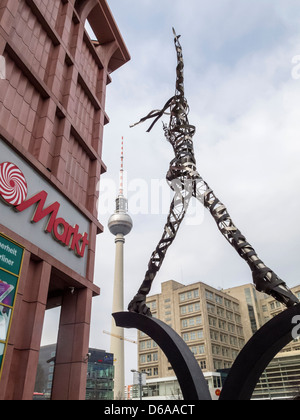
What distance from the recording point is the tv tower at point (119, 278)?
63.9 metres

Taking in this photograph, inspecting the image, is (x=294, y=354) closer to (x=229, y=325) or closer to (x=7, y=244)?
(x=229, y=325)

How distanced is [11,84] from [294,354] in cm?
5978

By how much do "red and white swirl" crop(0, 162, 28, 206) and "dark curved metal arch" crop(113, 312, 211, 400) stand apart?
17.5 ft

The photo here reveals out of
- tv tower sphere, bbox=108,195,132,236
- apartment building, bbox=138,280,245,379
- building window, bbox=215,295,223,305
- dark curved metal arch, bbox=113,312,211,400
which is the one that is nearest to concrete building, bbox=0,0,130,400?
dark curved metal arch, bbox=113,312,211,400

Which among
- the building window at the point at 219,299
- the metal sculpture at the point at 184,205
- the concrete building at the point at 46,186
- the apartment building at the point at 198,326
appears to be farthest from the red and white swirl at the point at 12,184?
the building window at the point at 219,299

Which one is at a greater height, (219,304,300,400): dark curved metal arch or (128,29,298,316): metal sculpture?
(128,29,298,316): metal sculpture

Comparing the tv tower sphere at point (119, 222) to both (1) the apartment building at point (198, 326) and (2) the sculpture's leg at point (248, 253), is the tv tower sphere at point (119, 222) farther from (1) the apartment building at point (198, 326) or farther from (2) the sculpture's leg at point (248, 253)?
(2) the sculpture's leg at point (248, 253)

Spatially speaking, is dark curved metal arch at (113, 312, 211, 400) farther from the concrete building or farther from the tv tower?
the tv tower

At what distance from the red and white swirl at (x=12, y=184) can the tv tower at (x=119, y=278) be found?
177 ft

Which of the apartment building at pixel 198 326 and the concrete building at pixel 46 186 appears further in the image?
the apartment building at pixel 198 326

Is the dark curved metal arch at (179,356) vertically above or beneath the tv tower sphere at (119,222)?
beneath

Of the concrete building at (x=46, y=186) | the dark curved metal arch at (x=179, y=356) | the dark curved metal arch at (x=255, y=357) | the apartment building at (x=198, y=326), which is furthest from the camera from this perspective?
the apartment building at (x=198, y=326)

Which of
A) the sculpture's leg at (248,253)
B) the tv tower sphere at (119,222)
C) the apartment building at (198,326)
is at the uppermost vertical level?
the tv tower sphere at (119,222)

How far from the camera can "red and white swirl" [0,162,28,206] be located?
11.0m
